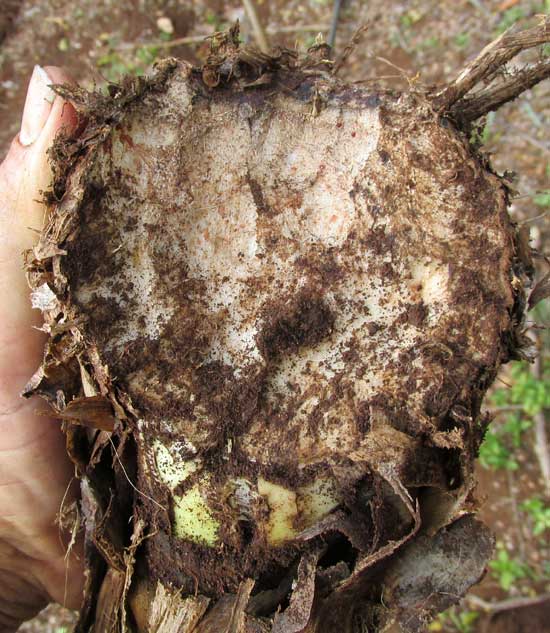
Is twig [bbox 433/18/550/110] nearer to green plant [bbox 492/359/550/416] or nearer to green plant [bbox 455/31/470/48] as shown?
green plant [bbox 492/359/550/416]

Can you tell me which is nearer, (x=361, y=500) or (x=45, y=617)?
(x=361, y=500)

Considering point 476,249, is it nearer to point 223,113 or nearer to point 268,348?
point 268,348

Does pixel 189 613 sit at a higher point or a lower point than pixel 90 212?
lower

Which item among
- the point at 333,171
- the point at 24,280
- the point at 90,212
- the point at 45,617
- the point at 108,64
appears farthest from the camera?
the point at 108,64

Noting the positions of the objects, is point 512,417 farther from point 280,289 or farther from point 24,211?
point 24,211

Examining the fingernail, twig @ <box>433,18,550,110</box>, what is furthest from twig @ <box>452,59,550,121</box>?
the fingernail

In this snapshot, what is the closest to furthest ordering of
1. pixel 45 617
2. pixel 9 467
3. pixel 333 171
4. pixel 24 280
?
1. pixel 333 171
2. pixel 24 280
3. pixel 9 467
4. pixel 45 617

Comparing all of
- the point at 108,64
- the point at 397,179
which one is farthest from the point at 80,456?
the point at 108,64

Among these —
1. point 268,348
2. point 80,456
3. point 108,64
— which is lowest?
point 80,456
